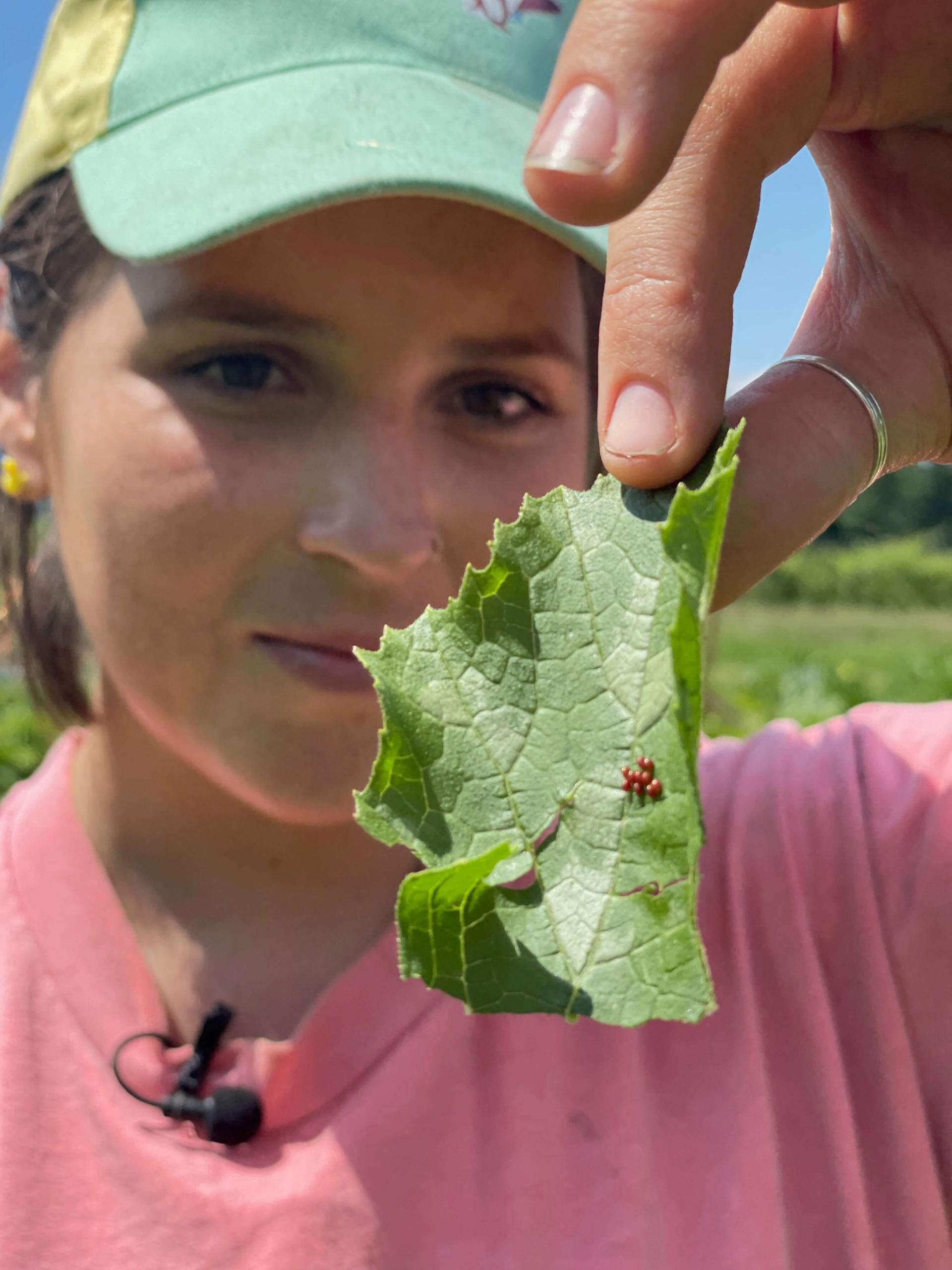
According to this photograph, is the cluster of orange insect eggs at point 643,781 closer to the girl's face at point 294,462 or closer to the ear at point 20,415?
the girl's face at point 294,462

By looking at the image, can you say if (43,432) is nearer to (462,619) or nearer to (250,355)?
(250,355)

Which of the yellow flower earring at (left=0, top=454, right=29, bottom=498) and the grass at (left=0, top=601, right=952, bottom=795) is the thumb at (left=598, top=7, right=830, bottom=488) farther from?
the yellow flower earring at (left=0, top=454, right=29, bottom=498)

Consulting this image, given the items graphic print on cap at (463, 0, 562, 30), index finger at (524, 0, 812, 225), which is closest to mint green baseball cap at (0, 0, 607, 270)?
graphic print on cap at (463, 0, 562, 30)

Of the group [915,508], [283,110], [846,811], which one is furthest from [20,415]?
[915,508]

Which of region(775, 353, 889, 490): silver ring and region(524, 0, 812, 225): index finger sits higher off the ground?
region(524, 0, 812, 225): index finger

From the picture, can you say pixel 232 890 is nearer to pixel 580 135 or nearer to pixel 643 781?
pixel 643 781

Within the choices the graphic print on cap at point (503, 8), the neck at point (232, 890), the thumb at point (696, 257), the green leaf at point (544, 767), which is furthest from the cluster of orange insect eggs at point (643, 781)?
the graphic print on cap at point (503, 8)

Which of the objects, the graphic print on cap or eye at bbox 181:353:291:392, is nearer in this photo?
eye at bbox 181:353:291:392
